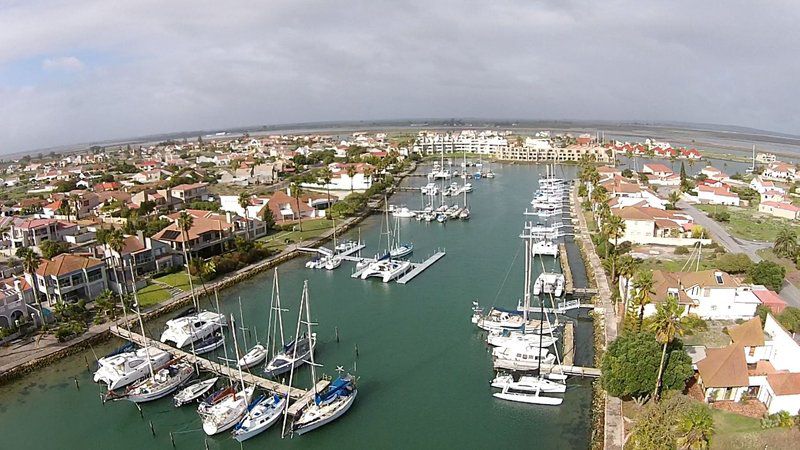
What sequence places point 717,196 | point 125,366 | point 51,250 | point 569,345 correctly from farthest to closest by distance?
point 717,196, point 51,250, point 569,345, point 125,366

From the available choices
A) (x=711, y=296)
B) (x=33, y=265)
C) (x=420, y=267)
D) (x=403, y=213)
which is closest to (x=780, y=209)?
(x=711, y=296)

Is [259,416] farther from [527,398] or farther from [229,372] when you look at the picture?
[527,398]

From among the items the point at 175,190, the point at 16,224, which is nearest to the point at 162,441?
the point at 16,224

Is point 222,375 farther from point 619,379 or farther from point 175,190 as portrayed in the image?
point 175,190

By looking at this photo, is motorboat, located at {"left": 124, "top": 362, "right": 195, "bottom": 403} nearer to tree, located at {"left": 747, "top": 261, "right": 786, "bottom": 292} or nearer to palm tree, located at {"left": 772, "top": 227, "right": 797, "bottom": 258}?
tree, located at {"left": 747, "top": 261, "right": 786, "bottom": 292}

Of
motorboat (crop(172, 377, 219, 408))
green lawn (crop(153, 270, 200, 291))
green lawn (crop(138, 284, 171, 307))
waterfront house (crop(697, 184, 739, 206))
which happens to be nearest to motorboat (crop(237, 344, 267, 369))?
motorboat (crop(172, 377, 219, 408))
